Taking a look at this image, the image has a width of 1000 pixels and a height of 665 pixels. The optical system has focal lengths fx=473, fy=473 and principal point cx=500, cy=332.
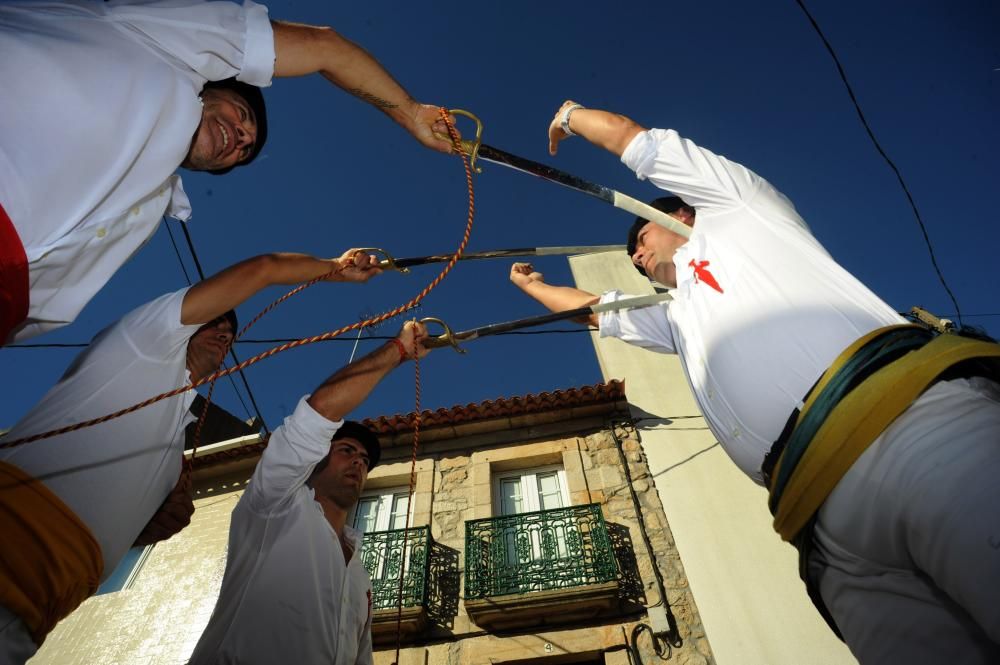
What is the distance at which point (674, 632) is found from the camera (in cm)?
571

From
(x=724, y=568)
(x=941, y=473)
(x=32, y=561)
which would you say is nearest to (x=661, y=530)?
(x=724, y=568)

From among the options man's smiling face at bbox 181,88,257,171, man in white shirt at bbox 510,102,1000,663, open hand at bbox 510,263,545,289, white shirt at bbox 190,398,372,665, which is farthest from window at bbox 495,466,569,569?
man's smiling face at bbox 181,88,257,171

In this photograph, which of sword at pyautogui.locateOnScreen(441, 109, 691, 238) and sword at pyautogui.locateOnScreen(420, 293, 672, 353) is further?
sword at pyautogui.locateOnScreen(420, 293, 672, 353)

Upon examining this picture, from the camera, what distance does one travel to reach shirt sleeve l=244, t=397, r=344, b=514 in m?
2.57

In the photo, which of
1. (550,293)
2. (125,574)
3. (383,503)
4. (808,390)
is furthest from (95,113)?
(125,574)

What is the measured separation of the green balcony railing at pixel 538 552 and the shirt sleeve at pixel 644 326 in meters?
4.47

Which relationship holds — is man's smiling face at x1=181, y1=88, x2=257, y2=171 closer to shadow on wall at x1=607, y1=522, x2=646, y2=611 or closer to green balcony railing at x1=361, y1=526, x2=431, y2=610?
green balcony railing at x1=361, y1=526, x2=431, y2=610

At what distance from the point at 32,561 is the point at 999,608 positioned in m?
2.82

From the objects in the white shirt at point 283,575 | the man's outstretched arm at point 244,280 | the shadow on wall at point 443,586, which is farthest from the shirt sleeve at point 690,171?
the shadow on wall at point 443,586

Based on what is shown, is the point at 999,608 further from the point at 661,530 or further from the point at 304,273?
the point at 661,530

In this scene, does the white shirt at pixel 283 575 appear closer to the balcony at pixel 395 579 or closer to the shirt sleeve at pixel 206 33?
the shirt sleeve at pixel 206 33

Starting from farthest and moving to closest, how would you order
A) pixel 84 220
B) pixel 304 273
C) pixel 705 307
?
pixel 304 273 → pixel 705 307 → pixel 84 220

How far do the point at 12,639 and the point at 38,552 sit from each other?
Result: 287 millimetres

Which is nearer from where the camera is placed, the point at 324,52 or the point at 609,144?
the point at 324,52
